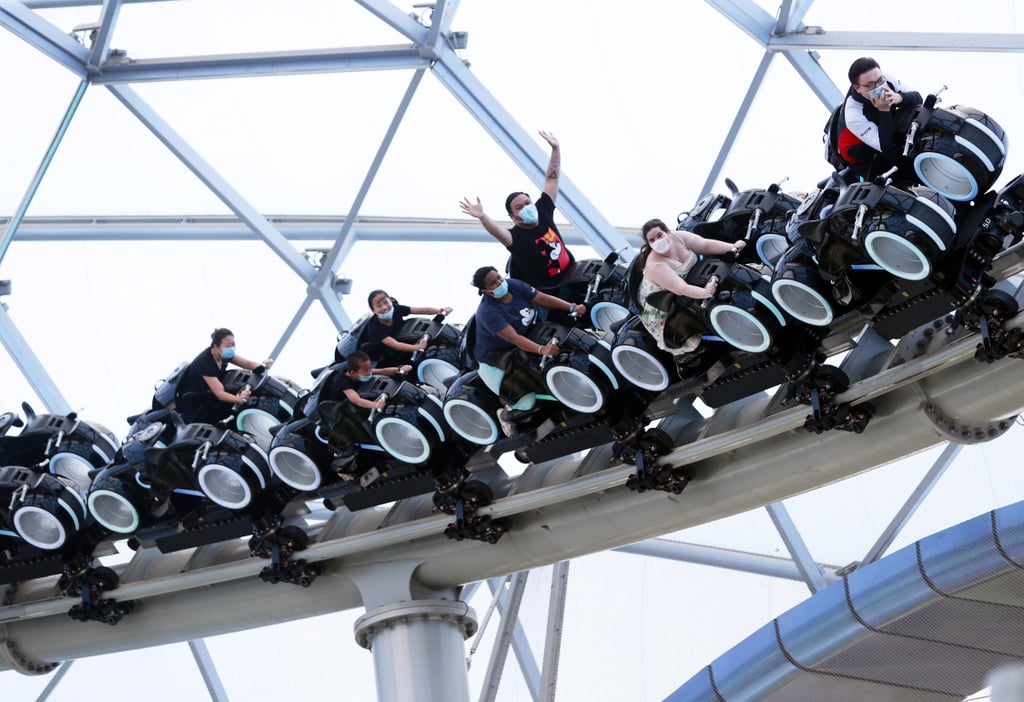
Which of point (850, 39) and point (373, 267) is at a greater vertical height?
point (373, 267)

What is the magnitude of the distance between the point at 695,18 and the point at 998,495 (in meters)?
5.44

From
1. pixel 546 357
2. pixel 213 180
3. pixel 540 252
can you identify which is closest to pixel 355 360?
pixel 540 252

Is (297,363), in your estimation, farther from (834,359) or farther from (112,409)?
(834,359)

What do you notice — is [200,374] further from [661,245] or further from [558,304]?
[661,245]

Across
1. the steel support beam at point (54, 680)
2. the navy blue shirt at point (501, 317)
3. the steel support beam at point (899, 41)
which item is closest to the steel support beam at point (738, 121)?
the steel support beam at point (899, 41)

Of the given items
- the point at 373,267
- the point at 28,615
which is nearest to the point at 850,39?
the point at 373,267

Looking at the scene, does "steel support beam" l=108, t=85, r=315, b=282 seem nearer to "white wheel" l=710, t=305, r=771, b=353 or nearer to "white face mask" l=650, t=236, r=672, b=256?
"white face mask" l=650, t=236, r=672, b=256

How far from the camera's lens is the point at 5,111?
Result: 19.6 m

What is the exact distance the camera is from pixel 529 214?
14.3 metres

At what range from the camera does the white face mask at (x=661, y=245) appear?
40.6 ft

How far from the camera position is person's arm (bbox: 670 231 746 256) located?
491 inches

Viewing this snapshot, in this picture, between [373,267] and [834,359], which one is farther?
[373,267]

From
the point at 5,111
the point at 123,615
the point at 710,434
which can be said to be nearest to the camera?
the point at 710,434

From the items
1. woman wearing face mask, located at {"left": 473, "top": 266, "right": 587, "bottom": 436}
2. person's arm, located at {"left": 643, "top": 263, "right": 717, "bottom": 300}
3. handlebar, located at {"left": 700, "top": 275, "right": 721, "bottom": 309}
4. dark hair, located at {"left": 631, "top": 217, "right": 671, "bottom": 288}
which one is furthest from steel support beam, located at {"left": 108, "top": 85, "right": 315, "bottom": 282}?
handlebar, located at {"left": 700, "top": 275, "right": 721, "bottom": 309}
